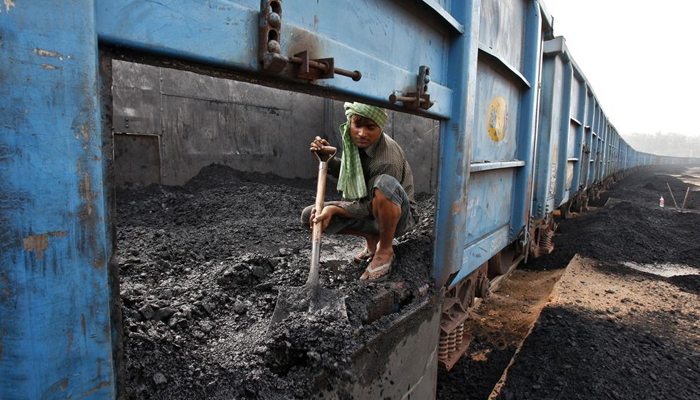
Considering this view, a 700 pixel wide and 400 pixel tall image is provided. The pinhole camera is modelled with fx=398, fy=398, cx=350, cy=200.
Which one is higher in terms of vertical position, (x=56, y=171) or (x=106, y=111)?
(x=106, y=111)

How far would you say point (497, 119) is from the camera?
2992 mm

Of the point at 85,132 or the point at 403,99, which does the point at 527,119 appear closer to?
the point at 403,99

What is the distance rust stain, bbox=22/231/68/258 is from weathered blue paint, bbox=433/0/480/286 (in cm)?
182

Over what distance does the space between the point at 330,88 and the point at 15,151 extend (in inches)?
34.4

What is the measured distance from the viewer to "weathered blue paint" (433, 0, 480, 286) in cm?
215

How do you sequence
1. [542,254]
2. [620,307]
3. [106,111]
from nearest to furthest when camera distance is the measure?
[106,111] → [620,307] → [542,254]

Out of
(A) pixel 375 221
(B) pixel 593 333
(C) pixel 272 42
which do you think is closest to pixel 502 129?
(A) pixel 375 221

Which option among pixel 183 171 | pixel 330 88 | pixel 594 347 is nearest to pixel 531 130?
→ pixel 594 347

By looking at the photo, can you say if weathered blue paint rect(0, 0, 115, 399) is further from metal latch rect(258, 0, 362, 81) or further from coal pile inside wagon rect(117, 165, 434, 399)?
metal latch rect(258, 0, 362, 81)

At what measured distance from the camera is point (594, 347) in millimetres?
3068

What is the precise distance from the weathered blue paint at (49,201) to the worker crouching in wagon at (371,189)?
4.73 feet

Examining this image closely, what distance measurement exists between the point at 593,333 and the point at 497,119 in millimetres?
1964

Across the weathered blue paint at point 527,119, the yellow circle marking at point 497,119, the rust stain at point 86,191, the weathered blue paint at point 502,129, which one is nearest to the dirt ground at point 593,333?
the weathered blue paint at point 502,129

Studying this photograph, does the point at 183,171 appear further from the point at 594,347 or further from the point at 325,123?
the point at 594,347
